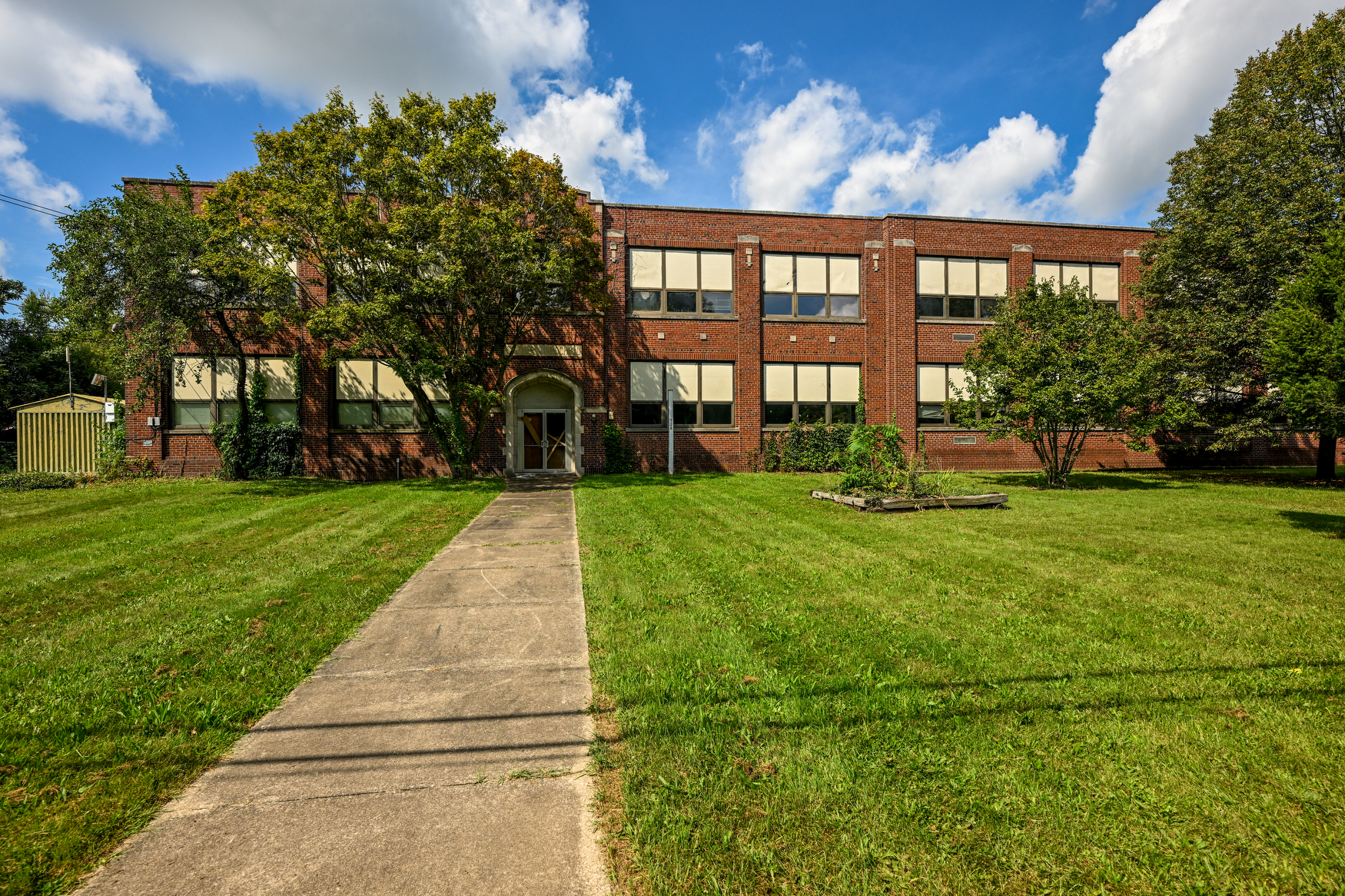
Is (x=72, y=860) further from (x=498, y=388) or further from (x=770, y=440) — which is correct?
(x=770, y=440)

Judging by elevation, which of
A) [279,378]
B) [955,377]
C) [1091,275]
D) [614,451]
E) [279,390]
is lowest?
[614,451]

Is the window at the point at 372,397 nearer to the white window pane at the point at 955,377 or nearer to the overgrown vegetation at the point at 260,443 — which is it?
the overgrown vegetation at the point at 260,443

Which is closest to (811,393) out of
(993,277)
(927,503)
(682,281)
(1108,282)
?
(682,281)

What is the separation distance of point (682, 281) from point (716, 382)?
397cm

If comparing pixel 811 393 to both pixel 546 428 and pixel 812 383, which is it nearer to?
pixel 812 383

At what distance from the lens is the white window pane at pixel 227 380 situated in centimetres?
1952

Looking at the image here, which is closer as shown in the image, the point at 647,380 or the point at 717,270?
the point at 647,380

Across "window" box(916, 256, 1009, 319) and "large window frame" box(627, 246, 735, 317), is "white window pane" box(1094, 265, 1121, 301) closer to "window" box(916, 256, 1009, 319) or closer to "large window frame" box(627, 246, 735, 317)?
"window" box(916, 256, 1009, 319)

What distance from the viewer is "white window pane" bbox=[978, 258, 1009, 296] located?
2295 cm

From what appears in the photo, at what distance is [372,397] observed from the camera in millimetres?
20250

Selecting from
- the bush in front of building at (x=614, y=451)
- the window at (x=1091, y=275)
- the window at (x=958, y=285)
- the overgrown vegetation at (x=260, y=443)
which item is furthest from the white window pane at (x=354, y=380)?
the window at (x=1091, y=275)

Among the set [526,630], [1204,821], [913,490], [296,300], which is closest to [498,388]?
[296,300]

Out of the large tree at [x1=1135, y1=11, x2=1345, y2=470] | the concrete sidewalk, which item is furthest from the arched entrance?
the large tree at [x1=1135, y1=11, x2=1345, y2=470]

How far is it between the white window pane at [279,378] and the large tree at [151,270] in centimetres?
378
